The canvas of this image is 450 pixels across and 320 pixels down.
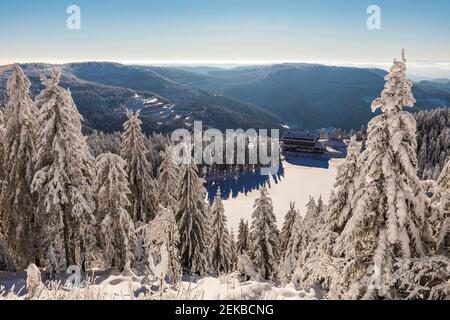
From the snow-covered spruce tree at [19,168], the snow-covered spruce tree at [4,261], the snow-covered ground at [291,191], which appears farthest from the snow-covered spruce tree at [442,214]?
the snow-covered ground at [291,191]

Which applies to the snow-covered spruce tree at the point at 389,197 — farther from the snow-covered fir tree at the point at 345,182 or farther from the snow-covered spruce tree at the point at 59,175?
the snow-covered spruce tree at the point at 59,175

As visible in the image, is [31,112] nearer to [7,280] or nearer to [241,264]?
[7,280]

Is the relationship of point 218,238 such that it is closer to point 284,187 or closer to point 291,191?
point 291,191

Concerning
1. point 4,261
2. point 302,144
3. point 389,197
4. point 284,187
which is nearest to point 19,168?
point 4,261

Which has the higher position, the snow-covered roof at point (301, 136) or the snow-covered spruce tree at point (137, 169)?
the snow-covered spruce tree at point (137, 169)

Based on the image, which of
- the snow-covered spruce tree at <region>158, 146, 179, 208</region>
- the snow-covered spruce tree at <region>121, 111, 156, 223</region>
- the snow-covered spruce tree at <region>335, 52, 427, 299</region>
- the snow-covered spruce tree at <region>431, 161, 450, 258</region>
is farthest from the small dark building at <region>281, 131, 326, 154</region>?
the snow-covered spruce tree at <region>335, 52, 427, 299</region>

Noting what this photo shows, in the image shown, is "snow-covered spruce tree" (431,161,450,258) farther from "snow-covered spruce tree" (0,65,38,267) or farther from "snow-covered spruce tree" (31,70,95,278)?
"snow-covered spruce tree" (0,65,38,267)
